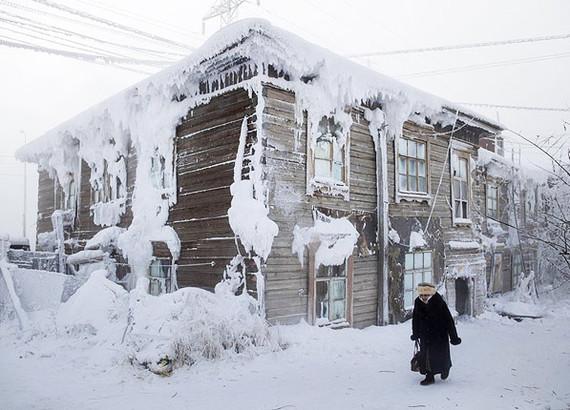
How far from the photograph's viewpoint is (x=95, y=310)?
28.9ft

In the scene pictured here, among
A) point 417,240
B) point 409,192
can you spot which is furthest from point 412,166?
point 417,240

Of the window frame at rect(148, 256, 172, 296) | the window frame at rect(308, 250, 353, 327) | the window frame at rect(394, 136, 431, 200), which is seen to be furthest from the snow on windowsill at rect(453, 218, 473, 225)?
the window frame at rect(148, 256, 172, 296)

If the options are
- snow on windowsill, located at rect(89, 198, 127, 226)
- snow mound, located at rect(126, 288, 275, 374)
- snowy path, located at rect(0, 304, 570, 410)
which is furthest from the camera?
snow on windowsill, located at rect(89, 198, 127, 226)

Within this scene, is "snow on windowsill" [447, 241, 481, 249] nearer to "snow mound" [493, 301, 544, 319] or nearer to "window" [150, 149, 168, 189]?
"snow mound" [493, 301, 544, 319]

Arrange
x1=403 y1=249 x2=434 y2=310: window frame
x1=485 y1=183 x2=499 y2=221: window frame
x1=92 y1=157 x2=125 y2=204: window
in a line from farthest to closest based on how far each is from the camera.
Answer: x1=485 y1=183 x2=499 y2=221: window frame
x1=92 y1=157 x2=125 y2=204: window
x1=403 y1=249 x2=434 y2=310: window frame

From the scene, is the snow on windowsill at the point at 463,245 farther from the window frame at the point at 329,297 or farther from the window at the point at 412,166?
the window frame at the point at 329,297

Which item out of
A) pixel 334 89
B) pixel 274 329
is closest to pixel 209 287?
pixel 274 329

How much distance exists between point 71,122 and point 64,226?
12.4 ft

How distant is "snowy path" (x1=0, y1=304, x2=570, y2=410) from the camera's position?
217 inches

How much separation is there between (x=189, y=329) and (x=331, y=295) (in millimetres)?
3735

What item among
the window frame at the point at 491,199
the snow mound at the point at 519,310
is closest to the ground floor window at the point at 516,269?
the window frame at the point at 491,199

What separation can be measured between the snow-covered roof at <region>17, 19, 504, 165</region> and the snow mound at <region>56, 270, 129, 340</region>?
13.8ft

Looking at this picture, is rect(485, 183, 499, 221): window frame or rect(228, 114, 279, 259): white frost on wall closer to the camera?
rect(228, 114, 279, 259): white frost on wall

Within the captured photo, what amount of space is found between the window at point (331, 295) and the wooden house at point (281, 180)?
0.03 m
